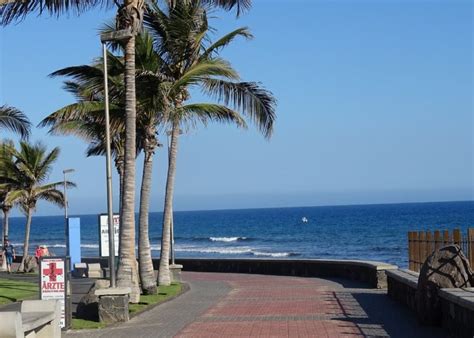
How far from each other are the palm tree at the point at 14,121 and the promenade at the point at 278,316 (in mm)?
9107

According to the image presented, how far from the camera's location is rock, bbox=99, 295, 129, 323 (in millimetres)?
17938

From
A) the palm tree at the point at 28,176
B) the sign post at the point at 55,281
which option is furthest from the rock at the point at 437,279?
the palm tree at the point at 28,176

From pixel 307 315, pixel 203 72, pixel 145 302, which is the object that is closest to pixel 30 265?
pixel 203 72

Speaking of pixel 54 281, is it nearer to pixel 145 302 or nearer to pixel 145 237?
pixel 145 302

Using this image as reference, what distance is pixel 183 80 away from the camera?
23.8 metres

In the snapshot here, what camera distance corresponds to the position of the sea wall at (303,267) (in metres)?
25.5

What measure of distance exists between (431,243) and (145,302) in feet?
23.7

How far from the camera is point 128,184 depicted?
2069 cm

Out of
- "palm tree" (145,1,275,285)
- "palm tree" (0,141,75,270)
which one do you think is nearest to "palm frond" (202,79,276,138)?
"palm tree" (145,1,275,285)

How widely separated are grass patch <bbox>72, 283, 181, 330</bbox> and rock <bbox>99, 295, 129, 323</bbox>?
22 cm

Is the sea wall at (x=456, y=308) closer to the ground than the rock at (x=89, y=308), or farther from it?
farther from it

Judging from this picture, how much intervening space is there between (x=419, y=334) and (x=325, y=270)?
18401 millimetres

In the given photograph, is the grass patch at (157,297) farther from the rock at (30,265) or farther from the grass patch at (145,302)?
the rock at (30,265)

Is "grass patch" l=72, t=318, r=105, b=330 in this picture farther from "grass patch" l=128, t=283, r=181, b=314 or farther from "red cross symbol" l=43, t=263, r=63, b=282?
"grass patch" l=128, t=283, r=181, b=314
